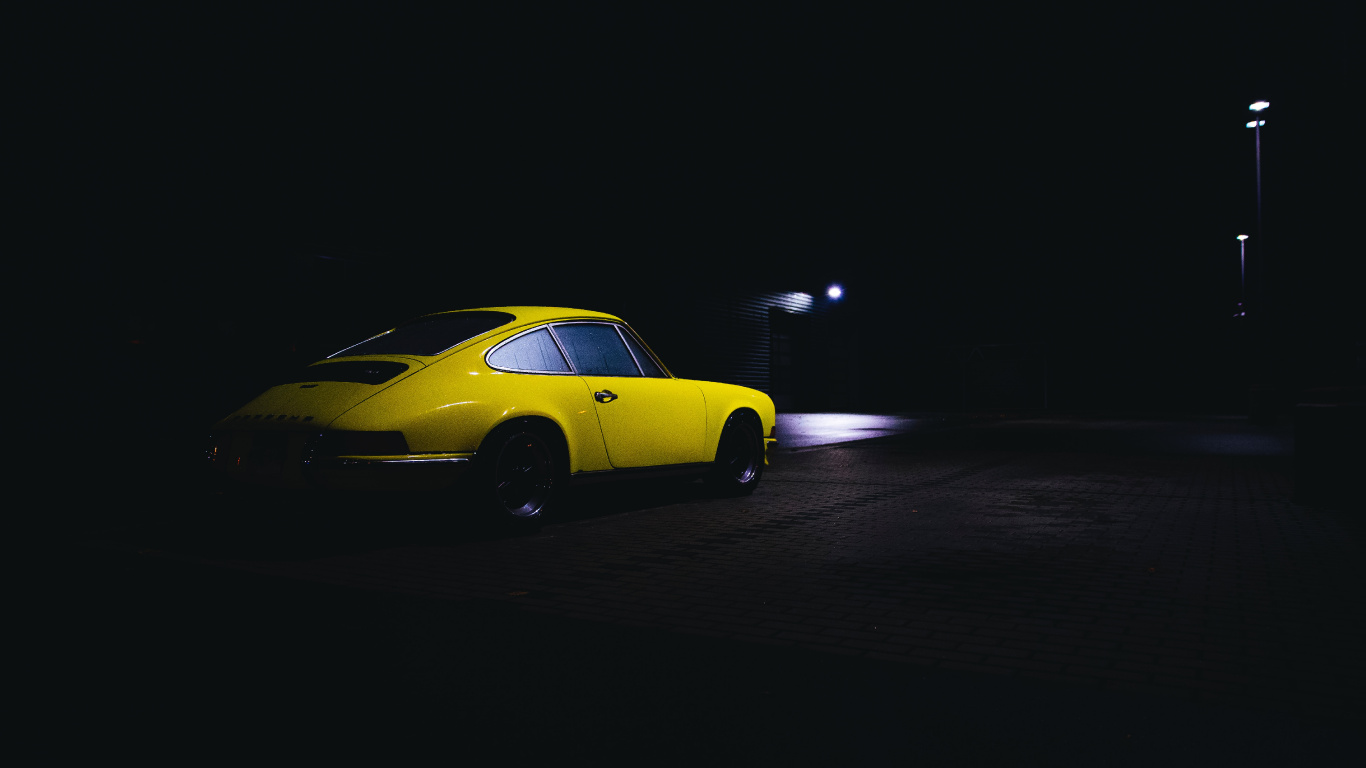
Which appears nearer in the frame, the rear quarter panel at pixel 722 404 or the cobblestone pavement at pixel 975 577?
the cobblestone pavement at pixel 975 577

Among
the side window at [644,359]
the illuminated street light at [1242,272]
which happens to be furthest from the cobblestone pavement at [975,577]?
the illuminated street light at [1242,272]

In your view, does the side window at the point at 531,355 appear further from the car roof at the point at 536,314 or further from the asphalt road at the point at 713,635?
the asphalt road at the point at 713,635

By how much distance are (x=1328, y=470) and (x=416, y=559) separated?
26.1 feet

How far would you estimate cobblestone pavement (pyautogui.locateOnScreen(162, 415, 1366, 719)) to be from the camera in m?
4.03

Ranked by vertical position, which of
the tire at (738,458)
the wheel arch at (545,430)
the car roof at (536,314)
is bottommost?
the tire at (738,458)

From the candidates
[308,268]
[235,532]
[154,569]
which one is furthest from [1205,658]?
[308,268]

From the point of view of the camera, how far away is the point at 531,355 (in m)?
7.48

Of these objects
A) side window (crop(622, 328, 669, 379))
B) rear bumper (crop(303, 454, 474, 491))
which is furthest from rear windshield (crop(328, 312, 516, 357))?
side window (crop(622, 328, 669, 379))

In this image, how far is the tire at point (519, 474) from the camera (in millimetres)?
6805

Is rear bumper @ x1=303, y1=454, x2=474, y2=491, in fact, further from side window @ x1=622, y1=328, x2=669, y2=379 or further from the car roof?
side window @ x1=622, y1=328, x2=669, y2=379

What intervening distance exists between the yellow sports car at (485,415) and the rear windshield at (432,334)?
19 millimetres

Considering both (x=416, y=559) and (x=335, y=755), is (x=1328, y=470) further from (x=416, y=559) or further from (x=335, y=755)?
(x=335, y=755)

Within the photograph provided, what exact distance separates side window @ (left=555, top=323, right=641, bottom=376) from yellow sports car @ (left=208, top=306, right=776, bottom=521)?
0.01 metres

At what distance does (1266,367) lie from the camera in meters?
25.2
